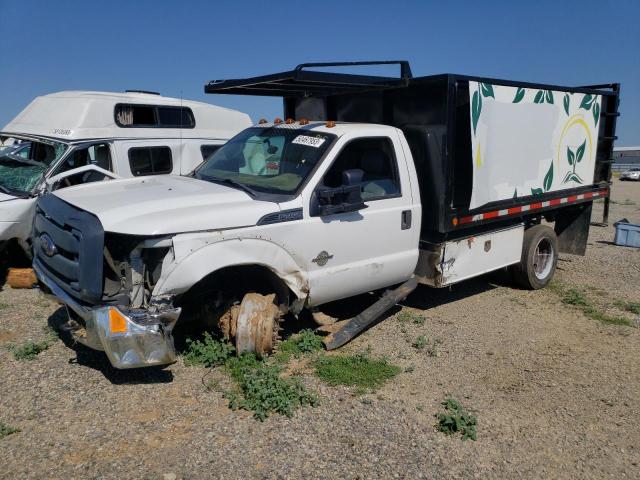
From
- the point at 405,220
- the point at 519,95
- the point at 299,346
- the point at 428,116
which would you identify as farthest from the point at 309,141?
the point at 519,95

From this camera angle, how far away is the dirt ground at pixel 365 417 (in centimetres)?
354

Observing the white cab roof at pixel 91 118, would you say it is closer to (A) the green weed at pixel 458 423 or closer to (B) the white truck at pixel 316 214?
(B) the white truck at pixel 316 214

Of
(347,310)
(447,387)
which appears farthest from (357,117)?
(447,387)

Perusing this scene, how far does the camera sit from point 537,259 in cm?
791

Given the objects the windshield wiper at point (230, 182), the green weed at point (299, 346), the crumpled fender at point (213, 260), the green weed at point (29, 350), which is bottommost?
the green weed at point (299, 346)

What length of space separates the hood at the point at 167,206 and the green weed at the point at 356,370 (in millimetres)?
1426

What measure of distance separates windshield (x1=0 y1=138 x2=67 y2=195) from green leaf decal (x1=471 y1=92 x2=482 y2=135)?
17.7 ft

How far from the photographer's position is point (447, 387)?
15.5ft

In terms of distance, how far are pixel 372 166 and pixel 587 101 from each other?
4130mm

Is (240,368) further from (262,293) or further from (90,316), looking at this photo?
(90,316)

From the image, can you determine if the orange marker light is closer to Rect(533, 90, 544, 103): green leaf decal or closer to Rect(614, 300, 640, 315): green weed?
Rect(533, 90, 544, 103): green leaf decal

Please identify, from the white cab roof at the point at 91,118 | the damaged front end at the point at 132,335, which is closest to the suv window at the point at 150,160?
the white cab roof at the point at 91,118

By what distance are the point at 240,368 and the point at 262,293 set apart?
0.75 m

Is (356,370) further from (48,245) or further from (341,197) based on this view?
(48,245)
